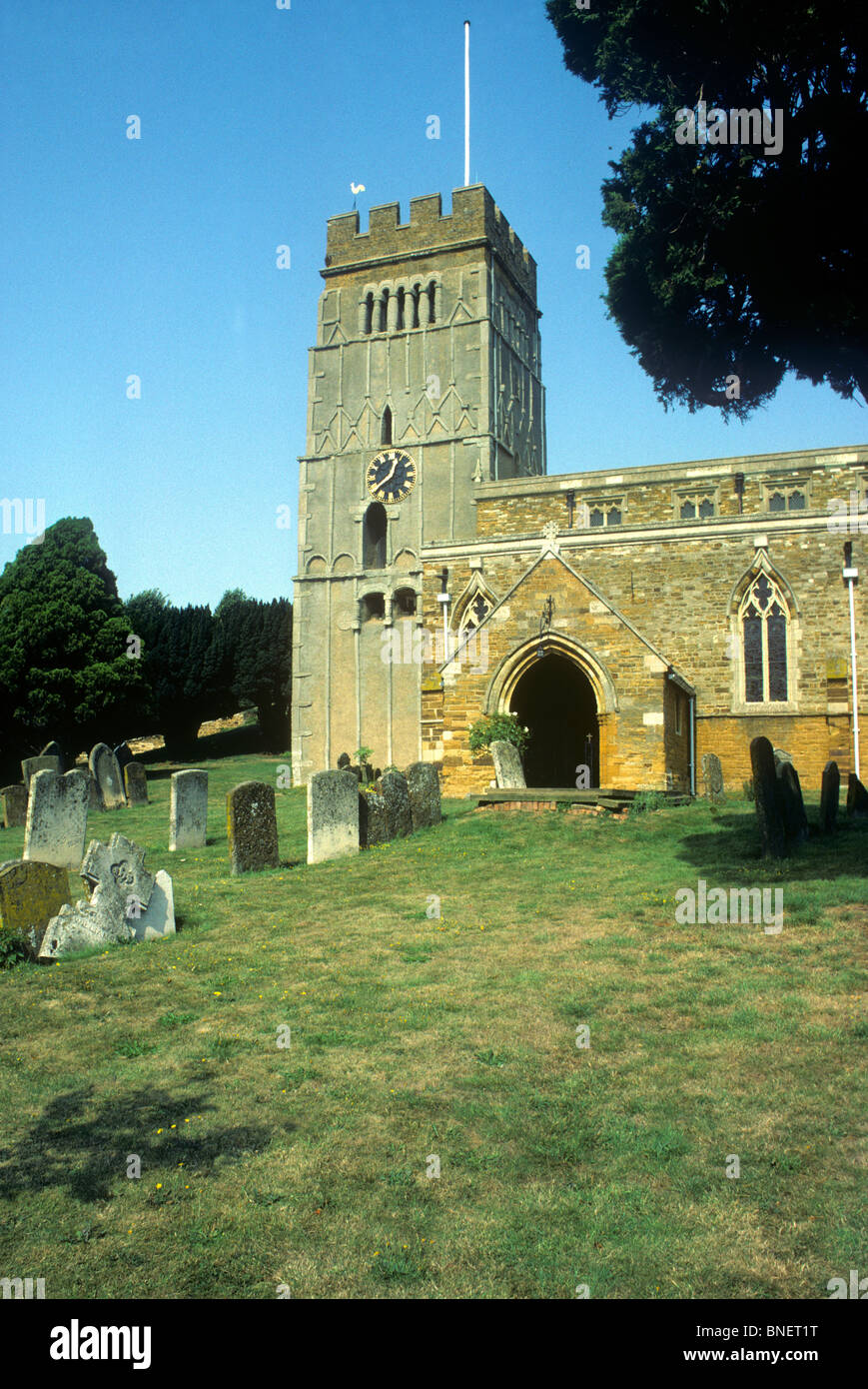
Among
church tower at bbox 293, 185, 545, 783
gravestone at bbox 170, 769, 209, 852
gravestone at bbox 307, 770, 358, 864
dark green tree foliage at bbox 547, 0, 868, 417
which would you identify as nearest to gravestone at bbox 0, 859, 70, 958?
gravestone at bbox 307, 770, 358, 864

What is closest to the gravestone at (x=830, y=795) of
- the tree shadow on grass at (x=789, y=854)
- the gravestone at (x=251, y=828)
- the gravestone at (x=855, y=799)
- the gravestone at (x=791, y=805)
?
the tree shadow on grass at (x=789, y=854)

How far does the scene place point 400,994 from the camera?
743 centimetres

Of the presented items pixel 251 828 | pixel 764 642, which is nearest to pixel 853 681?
pixel 764 642

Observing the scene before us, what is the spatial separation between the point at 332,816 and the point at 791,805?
6026 millimetres

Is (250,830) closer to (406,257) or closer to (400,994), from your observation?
(400,994)

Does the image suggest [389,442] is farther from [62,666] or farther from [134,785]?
[134,785]

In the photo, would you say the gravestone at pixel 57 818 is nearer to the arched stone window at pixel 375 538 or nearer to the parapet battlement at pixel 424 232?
the arched stone window at pixel 375 538

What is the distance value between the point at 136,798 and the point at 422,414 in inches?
863

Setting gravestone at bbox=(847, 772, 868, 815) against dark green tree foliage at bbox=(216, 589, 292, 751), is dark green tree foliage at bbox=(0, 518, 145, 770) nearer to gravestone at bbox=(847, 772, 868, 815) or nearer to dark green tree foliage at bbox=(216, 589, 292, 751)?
dark green tree foliage at bbox=(216, 589, 292, 751)

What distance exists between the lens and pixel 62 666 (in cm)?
3584

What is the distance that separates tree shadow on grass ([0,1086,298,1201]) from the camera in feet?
15.7

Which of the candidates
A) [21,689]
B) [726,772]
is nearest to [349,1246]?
[726,772]

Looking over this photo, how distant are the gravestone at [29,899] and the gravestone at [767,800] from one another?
7.63 meters

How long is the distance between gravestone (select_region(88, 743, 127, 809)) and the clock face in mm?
19257
